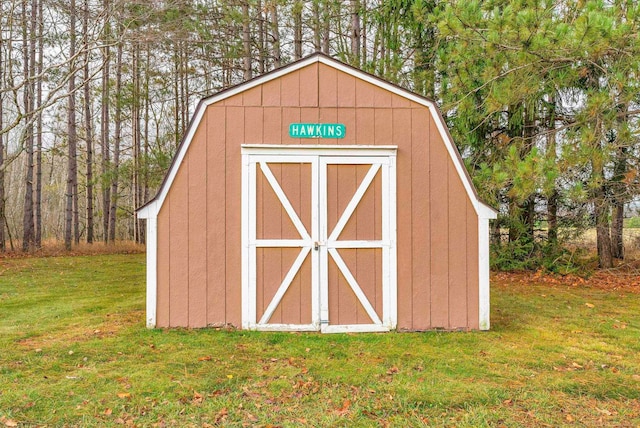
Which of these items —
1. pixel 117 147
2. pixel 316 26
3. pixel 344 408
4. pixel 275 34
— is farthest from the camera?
pixel 117 147

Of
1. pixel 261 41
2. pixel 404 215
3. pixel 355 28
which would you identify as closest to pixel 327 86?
pixel 404 215

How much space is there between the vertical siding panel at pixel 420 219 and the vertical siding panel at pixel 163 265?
3.09m

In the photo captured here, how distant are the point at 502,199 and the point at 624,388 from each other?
7.09 meters

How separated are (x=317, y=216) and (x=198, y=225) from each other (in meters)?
1.50

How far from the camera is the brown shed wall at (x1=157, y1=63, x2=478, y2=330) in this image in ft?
16.9

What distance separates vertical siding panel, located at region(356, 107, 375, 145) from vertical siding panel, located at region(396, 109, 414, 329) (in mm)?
285

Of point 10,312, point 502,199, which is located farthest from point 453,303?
point 10,312

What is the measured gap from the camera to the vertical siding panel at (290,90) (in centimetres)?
520

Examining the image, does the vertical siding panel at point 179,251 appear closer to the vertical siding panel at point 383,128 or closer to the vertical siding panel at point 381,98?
the vertical siding panel at point 383,128

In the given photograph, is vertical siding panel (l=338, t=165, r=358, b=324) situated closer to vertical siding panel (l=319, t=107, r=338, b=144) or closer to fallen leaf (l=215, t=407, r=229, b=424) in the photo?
vertical siding panel (l=319, t=107, r=338, b=144)

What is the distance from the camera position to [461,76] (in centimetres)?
812

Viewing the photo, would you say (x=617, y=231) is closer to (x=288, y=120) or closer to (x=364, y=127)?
(x=364, y=127)

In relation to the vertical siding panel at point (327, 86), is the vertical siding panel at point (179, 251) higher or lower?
lower

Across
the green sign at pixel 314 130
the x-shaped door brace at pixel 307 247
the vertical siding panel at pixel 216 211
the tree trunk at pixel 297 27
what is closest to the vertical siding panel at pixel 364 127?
the green sign at pixel 314 130
